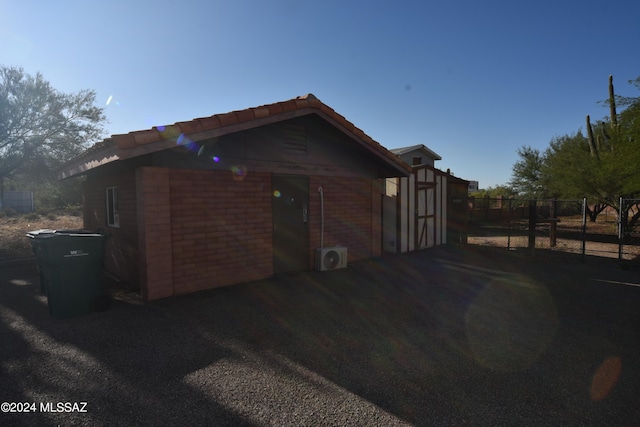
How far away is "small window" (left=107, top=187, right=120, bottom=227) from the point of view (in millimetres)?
7316

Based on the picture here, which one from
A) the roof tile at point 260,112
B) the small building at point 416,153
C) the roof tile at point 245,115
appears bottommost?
the roof tile at point 245,115

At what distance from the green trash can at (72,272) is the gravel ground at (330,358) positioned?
0.25 meters

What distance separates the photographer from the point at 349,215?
829 cm

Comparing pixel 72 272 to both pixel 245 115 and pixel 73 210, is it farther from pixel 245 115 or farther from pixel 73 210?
pixel 73 210

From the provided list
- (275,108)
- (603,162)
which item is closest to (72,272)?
(275,108)

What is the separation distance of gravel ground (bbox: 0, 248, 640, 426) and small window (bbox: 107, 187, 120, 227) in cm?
199

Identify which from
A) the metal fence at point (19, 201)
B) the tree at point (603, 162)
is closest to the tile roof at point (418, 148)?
the tree at point (603, 162)

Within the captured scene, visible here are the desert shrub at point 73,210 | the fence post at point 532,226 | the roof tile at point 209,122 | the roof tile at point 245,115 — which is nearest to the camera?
the roof tile at point 209,122

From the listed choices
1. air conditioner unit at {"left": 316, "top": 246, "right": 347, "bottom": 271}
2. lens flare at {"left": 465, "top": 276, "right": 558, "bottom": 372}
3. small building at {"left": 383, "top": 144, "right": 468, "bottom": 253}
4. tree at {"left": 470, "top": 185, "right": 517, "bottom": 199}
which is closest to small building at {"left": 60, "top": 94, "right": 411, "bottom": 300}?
air conditioner unit at {"left": 316, "top": 246, "right": 347, "bottom": 271}

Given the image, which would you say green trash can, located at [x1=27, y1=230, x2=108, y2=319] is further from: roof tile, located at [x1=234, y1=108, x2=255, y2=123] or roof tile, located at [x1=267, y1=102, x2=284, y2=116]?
roof tile, located at [x1=267, y1=102, x2=284, y2=116]

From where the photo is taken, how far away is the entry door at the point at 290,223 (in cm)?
692

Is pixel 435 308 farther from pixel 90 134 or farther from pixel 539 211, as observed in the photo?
pixel 539 211

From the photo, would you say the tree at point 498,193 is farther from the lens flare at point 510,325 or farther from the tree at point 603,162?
the lens flare at point 510,325

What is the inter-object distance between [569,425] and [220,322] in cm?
396
